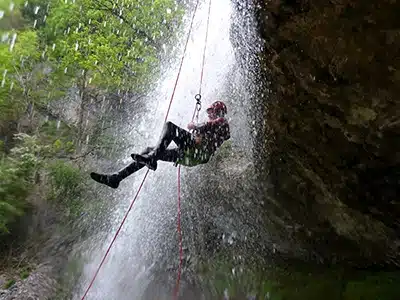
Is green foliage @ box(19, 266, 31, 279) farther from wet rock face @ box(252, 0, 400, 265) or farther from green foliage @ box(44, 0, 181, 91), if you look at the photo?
wet rock face @ box(252, 0, 400, 265)

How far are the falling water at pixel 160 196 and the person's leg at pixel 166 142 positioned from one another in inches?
107

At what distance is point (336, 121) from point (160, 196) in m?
5.10

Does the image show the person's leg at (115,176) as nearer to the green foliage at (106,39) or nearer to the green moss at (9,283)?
the green moss at (9,283)

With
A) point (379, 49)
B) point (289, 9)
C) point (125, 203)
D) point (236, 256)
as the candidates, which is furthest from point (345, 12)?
point (125, 203)

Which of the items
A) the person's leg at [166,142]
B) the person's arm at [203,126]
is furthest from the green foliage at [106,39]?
the person's leg at [166,142]

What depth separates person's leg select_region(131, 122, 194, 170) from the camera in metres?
4.45

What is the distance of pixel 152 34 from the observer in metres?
12.0

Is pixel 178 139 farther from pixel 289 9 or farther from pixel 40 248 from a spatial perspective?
pixel 40 248

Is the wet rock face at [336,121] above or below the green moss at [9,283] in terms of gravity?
above

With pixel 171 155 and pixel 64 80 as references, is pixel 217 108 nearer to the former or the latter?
pixel 171 155

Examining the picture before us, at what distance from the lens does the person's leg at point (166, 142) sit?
445 centimetres

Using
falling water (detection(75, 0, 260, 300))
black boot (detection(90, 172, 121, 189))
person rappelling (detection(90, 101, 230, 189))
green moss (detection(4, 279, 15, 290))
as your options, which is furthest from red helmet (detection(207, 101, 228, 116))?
green moss (detection(4, 279, 15, 290))

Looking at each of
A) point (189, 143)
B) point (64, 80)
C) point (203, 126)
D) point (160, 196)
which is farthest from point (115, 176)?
point (64, 80)

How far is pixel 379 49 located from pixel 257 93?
9.97ft
